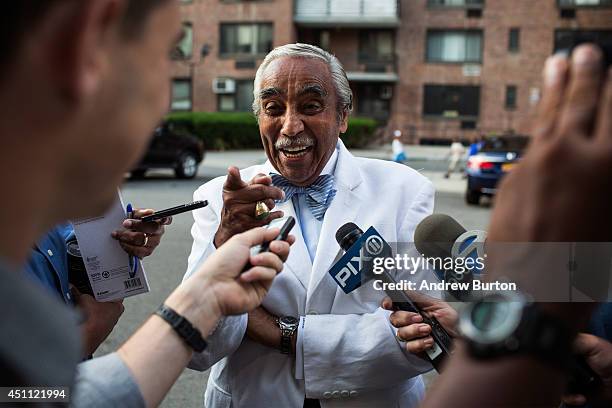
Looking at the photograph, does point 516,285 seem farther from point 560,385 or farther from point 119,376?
Answer: point 119,376

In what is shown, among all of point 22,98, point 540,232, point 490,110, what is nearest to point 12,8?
point 22,98

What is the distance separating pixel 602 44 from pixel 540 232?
0.89 feet

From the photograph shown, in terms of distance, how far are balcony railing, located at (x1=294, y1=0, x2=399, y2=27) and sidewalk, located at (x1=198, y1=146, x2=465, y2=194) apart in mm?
5876

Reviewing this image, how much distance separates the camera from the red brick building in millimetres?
32156

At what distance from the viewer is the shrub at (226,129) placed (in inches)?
1136

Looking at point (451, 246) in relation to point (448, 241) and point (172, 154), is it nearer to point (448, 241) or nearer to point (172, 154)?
point (448, 241)

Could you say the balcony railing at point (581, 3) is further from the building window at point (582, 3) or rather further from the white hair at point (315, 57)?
the white hair at point (315, 57)

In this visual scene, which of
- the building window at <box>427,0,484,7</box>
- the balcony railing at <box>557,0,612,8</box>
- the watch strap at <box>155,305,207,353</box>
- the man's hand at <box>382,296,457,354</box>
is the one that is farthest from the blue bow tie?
the balcony railing at <box>557,0,612,8</box>

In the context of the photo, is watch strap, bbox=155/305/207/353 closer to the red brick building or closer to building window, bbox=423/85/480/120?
the red brick building

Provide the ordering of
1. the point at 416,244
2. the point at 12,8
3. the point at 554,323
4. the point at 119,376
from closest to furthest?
the point at 12,8, the point at 554,323, the point at 119,376, the point at 416,244

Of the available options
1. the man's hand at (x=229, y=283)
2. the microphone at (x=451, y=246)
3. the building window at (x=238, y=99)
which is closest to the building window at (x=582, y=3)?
the building window at (x=238, y=99)

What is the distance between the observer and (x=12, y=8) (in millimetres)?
764

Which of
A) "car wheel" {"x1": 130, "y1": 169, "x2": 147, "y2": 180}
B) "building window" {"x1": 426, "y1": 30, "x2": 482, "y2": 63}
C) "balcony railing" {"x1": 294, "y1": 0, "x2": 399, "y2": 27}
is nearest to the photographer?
"car wheel" {"x1": 130, "y1": 169, "x2": 147, "y2": 180}

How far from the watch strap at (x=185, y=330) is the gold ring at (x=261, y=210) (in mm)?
758
